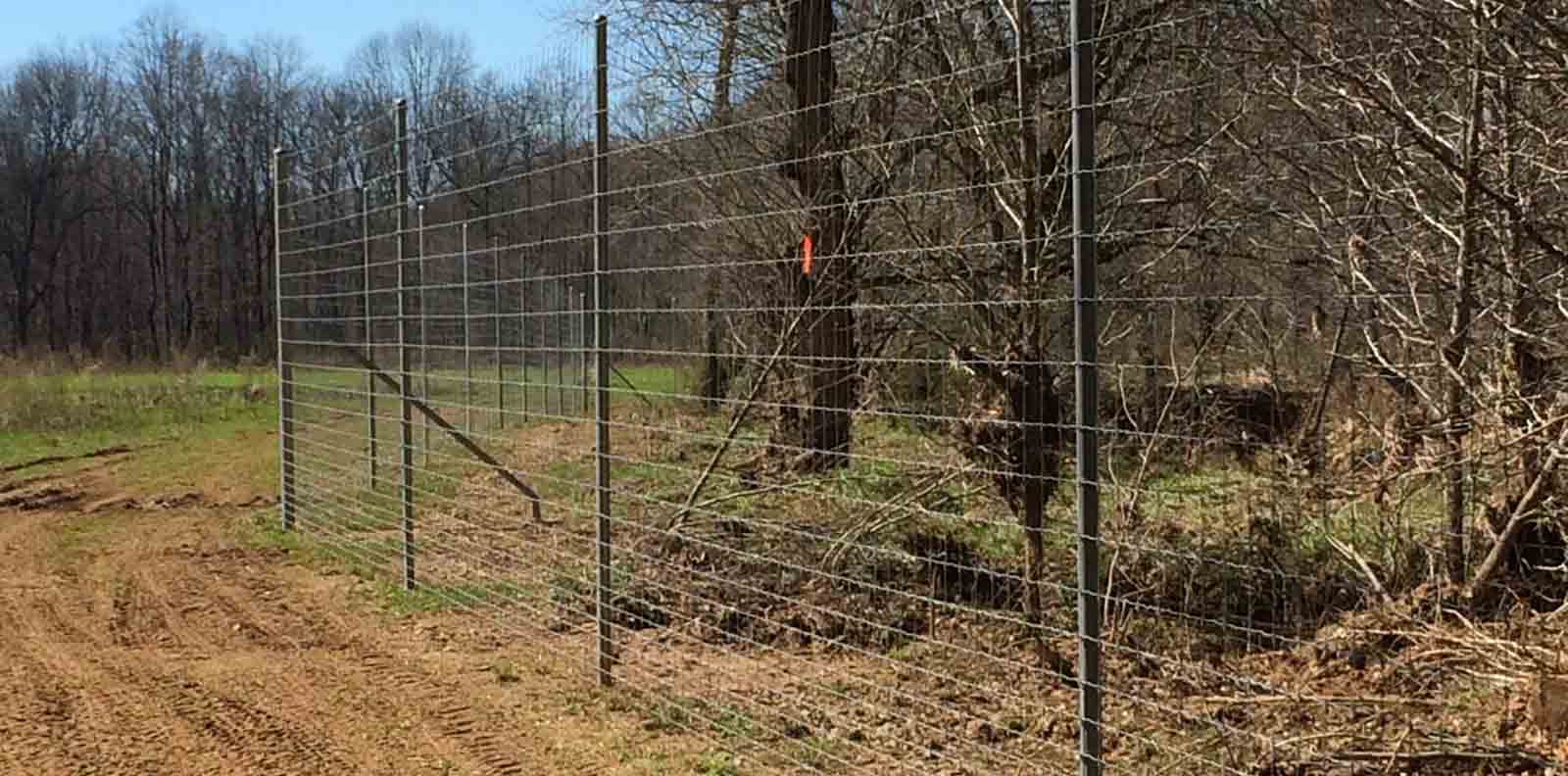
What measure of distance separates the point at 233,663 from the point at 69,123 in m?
44.5

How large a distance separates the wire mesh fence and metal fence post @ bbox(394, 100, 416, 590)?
1.4 inches

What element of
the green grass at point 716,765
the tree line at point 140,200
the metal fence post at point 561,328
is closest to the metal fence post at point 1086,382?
the green grass at point 716,765

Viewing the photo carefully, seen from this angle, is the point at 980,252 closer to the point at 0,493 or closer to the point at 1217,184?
the point at 1217,184

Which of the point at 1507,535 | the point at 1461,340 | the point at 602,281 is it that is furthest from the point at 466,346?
the point at 1507,535

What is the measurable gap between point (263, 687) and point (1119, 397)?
3696 mm

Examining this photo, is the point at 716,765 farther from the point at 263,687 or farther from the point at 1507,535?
the point at 1507,535

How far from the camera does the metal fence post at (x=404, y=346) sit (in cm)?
666

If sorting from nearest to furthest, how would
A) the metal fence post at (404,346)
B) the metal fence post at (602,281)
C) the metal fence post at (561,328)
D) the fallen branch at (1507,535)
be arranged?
1. the fallen branch at (1507,535)
2. the metal fence post at (602,281)
3. the metal fence post at (404,346)
4. the metal fence post at (561,328)

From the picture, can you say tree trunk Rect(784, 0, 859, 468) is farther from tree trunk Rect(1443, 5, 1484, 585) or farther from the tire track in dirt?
tree trunk Rect(1443, 5, 1484, 585)

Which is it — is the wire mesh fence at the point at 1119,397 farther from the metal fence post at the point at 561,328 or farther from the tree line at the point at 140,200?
the tree line at the point at 140,200

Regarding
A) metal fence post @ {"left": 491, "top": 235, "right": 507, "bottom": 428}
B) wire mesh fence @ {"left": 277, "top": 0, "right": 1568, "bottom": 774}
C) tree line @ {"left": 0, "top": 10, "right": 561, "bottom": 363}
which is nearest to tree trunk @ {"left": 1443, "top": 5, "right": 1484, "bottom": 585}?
wire mesh fence @ {"left": 277, "top": 0, "right": 1568, "bottom": 774}

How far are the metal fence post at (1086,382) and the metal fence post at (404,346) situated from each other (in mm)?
4626

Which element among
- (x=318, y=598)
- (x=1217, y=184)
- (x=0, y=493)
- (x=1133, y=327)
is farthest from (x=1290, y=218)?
(x=0, y=493)

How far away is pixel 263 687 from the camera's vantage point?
5.18m
